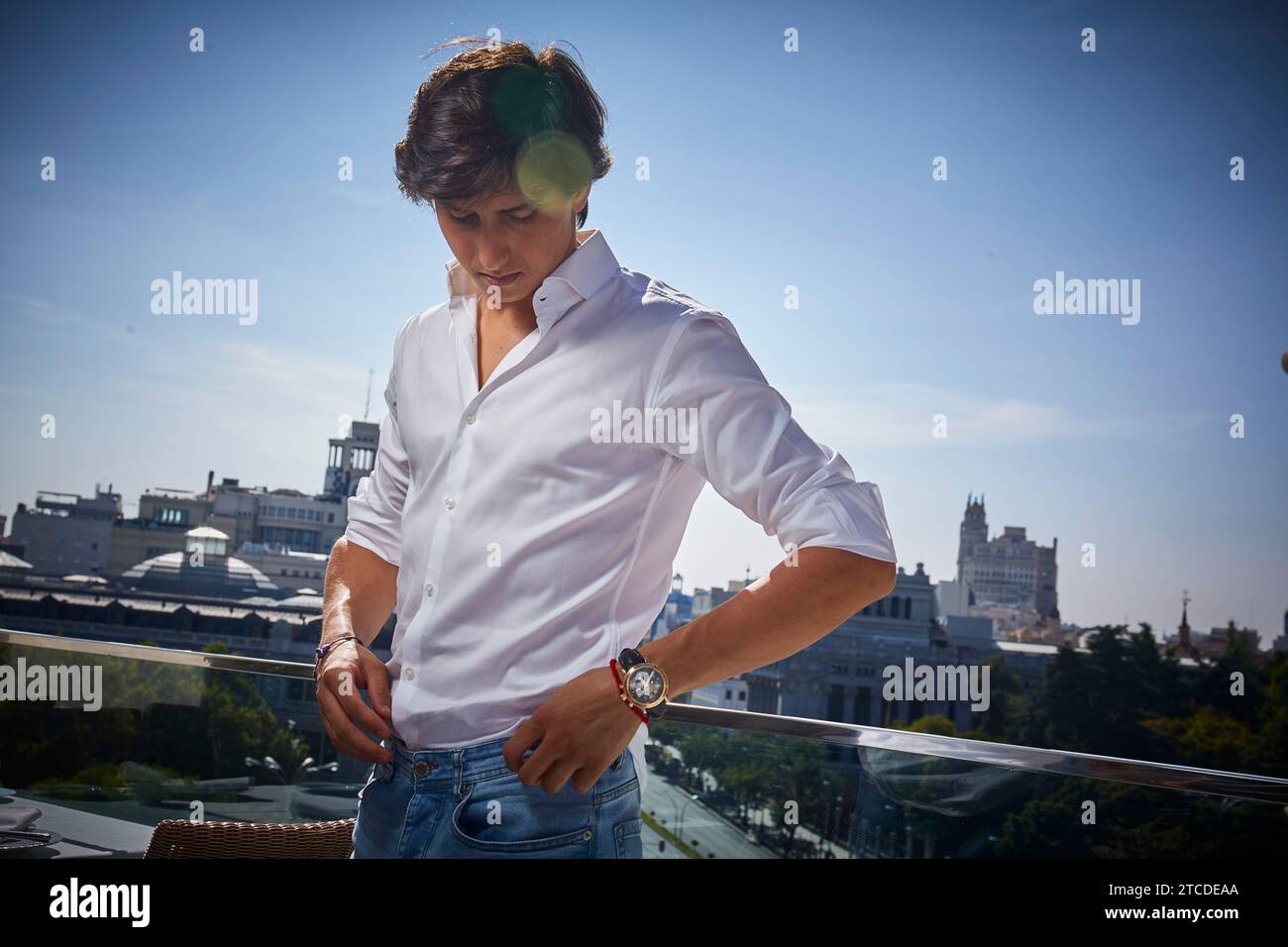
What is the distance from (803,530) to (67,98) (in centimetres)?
4560

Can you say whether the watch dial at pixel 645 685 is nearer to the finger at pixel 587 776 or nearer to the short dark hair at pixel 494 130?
the finger at pixel 587 776

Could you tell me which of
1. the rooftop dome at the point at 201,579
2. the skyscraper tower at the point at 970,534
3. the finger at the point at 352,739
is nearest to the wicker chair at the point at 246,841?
the finger at the point at 352,739

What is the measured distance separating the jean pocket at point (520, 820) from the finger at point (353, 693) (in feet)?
0.42

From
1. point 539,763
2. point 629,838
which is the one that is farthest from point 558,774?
point 629,838

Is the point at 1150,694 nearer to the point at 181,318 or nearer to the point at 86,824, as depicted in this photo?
the point at 86,824

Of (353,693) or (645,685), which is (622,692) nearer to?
(645,685)

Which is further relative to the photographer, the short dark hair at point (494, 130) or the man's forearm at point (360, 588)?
the man's forearm at point (360, 588)

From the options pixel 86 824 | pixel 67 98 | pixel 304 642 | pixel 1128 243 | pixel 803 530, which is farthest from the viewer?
pixel 1128 243

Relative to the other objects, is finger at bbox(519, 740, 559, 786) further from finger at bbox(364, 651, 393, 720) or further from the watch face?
finger at bbox(364, 651, 393, 720)

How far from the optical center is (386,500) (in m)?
1.12

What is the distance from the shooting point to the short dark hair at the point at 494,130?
921 millimetres

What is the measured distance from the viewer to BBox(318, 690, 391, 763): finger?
3.00ft

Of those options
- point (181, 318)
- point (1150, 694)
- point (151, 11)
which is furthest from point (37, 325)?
point (1150, 694)
